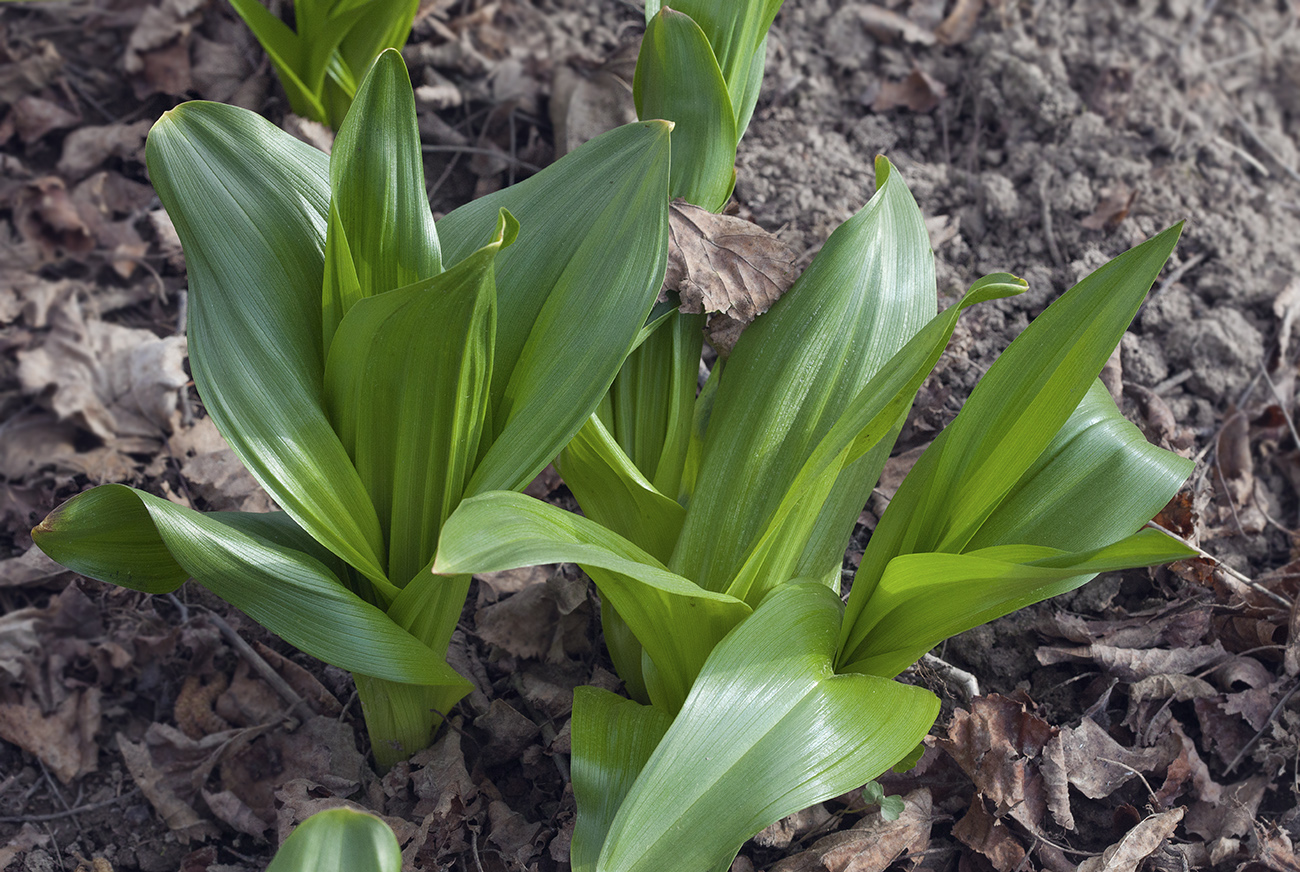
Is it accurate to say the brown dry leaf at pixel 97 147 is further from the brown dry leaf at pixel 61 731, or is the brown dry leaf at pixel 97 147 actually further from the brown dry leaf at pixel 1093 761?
the brown dry leaf at pixel 1093 761

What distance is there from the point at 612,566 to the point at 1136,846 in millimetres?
982

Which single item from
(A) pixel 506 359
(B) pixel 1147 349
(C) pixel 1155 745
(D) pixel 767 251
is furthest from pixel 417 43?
(C) pixel 1155 745

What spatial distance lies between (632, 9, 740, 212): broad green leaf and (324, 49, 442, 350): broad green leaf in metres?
0.40

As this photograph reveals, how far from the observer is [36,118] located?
2205mm

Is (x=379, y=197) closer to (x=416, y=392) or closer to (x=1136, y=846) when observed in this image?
(x=416, y=392)

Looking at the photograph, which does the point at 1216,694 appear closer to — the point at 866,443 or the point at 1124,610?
the point at 1124,610

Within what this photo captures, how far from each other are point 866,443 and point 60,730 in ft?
4.71

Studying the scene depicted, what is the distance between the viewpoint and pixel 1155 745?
145cm

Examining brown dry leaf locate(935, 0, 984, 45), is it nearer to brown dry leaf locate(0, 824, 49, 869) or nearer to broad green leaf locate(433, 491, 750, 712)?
broad green leaf locate(433, 491, 750, 712)

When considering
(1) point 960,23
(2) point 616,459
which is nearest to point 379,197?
(2) point 616,459

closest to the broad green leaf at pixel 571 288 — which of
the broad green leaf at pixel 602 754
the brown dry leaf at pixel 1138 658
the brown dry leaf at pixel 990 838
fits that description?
the broad green leaf at pixel 602 754

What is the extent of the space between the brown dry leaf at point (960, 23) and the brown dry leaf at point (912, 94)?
0.17m

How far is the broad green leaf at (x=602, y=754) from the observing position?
1.09 meters

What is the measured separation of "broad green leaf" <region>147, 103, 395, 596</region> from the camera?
1.11 meters
